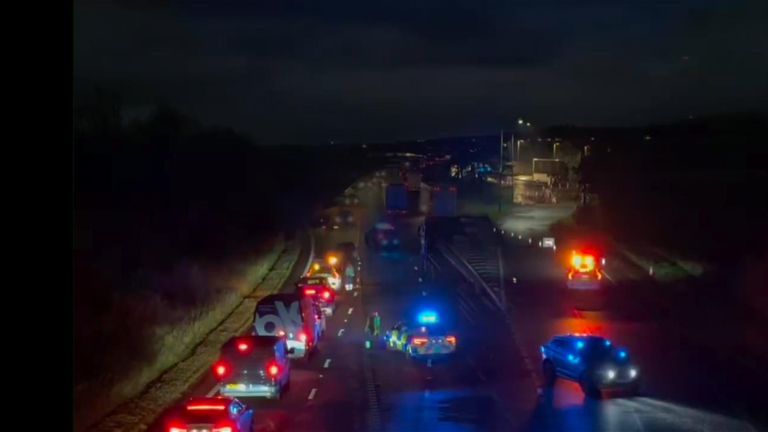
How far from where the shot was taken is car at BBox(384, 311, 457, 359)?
20.4 m

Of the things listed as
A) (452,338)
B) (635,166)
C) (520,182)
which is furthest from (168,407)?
(635,166)

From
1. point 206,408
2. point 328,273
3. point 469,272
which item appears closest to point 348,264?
point 328,273

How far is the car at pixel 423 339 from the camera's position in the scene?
20438 millimetres

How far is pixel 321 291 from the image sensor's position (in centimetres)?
2855

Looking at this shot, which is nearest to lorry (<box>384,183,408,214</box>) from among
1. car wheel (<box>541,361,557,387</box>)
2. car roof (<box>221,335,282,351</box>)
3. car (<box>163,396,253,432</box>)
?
car wheel (<box>541,361,557,387</box>)

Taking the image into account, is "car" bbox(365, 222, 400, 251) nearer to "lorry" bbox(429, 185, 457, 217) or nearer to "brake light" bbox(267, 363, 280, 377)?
"lorry" bbox(429, 185, 457, 217)

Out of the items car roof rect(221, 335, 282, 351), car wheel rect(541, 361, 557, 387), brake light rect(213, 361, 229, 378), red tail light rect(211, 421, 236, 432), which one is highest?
car roof rect(221, 335, 282, 351)

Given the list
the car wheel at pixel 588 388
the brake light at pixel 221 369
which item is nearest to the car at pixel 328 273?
the brake light at pixel 221 369

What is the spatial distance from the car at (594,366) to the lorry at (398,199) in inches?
1202

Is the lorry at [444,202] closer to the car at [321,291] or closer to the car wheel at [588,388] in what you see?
the car at [321,291]

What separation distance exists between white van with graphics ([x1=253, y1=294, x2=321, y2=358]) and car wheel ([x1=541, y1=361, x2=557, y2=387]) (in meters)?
5.70

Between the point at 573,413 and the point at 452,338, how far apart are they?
644 cm

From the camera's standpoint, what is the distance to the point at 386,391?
16.7 metres

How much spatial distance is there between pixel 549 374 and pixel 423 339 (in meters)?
3.69
